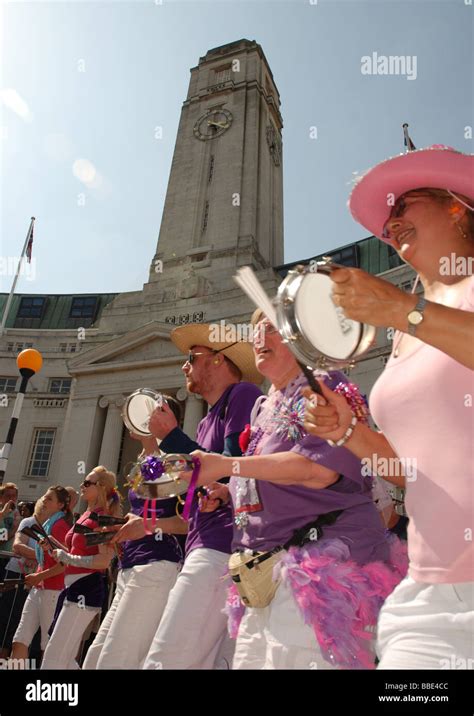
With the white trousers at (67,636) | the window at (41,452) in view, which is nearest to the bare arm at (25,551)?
the white trousers at (67,636)

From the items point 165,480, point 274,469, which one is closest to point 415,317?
point 274,469

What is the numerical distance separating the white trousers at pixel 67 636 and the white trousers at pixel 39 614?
1.39m

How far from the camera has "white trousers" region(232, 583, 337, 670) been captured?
2.46 meters

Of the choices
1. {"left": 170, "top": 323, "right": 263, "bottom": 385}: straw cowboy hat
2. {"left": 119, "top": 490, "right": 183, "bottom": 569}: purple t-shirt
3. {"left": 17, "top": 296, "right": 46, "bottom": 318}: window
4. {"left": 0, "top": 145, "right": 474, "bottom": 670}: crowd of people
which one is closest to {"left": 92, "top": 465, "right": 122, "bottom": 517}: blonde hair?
{"left": 0, "top": 145, "right": 474, "bottom": 670}: crowd of people

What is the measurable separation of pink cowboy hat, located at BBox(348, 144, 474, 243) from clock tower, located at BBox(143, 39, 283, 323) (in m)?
27.4

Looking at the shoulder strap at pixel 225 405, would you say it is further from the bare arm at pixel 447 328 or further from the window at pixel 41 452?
the window at pixel 41 452

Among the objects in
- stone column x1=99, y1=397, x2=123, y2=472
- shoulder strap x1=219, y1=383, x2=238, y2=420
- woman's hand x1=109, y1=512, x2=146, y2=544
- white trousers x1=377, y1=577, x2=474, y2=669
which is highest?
stone column x1=99, y1=397, x2=123, y2=472

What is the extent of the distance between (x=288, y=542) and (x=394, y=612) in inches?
37.4

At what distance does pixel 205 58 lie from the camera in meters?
47.7

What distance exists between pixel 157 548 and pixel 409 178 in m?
3.74

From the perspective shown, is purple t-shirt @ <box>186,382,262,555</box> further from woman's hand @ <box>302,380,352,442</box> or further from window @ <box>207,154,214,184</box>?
window @ <box>207,154,214,184</box>

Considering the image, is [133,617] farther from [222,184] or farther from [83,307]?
[83,307]

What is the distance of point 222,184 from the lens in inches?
1543
